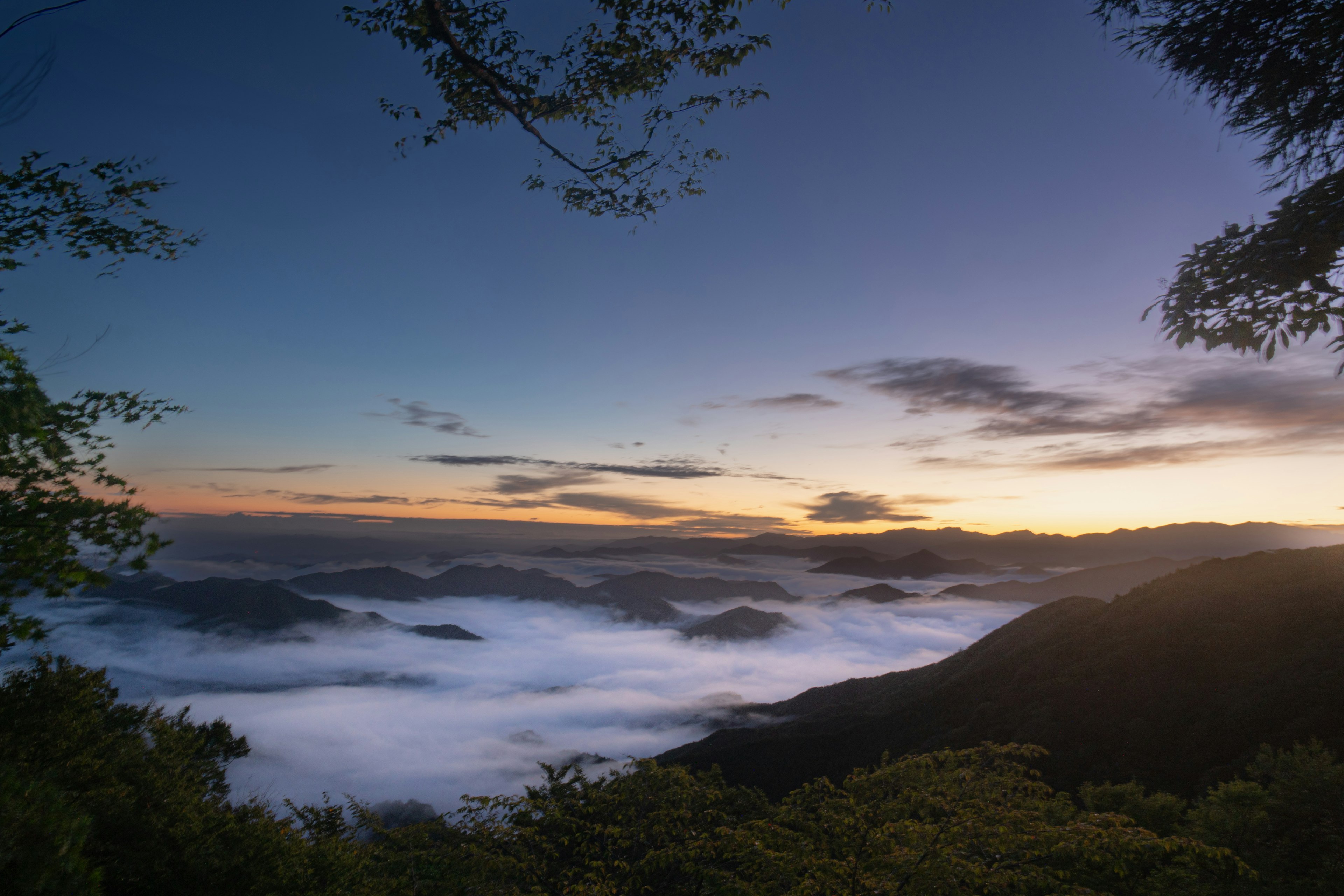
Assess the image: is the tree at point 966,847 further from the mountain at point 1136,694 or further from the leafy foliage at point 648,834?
the mountain at point 1136,694

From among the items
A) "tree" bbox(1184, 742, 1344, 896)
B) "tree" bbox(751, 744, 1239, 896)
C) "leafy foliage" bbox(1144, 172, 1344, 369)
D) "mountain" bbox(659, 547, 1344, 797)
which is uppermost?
"leafy foliage" bbox(1144, 172, 1344, 369)

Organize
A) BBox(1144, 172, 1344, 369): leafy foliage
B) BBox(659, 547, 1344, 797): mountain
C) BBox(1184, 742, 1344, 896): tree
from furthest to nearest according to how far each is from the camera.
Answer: BBox(659, 547, 1344, 797): mountain → BBox(1184, 742, 1344, 896): tree → BBox(1144, 172, 1344, 369): leafy foliage

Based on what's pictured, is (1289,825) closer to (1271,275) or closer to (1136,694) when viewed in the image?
(1271,275)

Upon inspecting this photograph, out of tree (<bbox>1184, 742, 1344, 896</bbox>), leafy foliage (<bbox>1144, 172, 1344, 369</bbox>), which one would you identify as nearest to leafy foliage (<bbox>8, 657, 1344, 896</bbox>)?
tree (<bbox>1184, 742, 1344, 896</bbox>)

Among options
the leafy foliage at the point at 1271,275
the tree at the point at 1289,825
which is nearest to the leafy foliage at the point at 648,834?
the tree at the point at 1289,825

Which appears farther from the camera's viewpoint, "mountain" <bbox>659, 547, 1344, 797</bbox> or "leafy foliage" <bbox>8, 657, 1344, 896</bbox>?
"mountain" <bbox>659, 547, 1344, 797</bbox>

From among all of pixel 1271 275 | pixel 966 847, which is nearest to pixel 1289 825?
pixel 966 847

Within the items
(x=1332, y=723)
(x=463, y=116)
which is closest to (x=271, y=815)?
(x=463, y=116)

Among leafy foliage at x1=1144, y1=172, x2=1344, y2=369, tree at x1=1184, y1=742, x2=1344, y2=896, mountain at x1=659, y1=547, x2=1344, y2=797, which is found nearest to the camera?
leafy foliage at x1=1144, y1=172, x2=1344, y2=369

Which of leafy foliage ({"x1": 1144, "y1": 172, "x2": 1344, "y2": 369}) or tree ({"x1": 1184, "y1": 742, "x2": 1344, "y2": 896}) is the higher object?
leafy foliage ({"x1": 1144, "y1": 172, "x2": 1344, "y2": 369})

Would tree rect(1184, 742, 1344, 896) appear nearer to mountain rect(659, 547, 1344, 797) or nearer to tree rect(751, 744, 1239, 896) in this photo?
tree rect(751, 744, 1239, 896)
